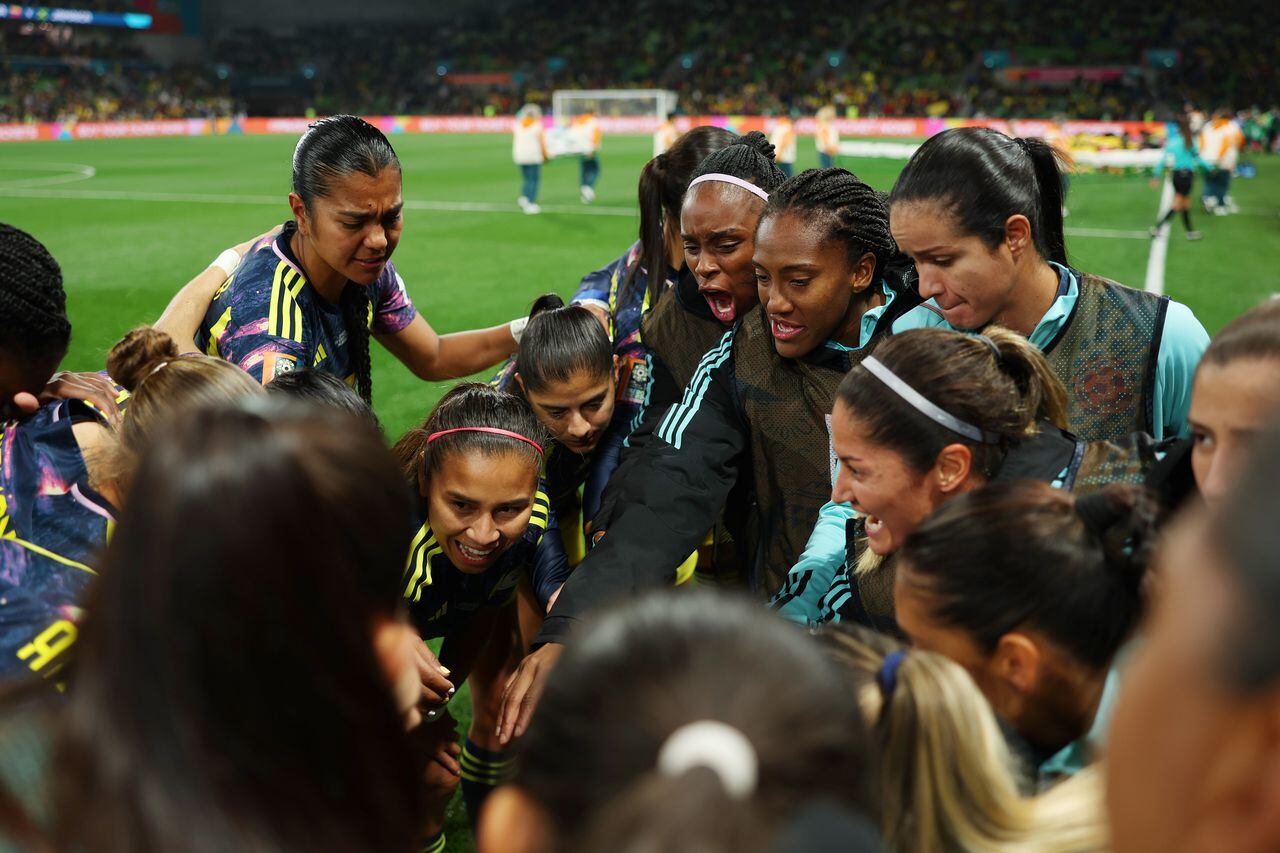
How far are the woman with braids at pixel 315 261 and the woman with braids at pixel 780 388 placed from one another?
3.91ft

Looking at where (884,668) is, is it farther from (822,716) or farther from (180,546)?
(180,546)

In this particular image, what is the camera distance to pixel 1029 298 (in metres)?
2.88

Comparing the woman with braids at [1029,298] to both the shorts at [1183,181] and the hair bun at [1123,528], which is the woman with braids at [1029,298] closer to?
the hair bun at [1123,528]

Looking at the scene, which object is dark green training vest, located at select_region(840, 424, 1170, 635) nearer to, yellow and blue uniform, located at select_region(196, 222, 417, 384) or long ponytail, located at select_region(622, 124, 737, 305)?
yellow and blue uniform, located at select_region(196, 222, 417, 384)

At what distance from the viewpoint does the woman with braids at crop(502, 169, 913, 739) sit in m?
2.92

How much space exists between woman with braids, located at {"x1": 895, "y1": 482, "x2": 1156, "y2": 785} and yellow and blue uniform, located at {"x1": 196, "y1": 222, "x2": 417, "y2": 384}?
2.19 metres

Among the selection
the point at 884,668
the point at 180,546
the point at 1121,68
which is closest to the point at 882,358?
the point at 884,668

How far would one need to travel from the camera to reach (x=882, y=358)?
2.30 metres

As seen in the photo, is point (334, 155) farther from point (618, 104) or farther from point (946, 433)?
point (618, 104)

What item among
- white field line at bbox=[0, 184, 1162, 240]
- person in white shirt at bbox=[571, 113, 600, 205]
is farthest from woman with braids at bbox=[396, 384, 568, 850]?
person in white shirt at bbox=[571, 113, 600, 205]

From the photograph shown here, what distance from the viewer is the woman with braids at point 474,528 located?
308 centimetres

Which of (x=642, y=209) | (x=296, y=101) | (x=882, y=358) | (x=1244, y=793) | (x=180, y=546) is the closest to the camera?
(x=1244, y=793)

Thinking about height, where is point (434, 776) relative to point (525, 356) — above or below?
below

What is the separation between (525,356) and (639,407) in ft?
1.61
